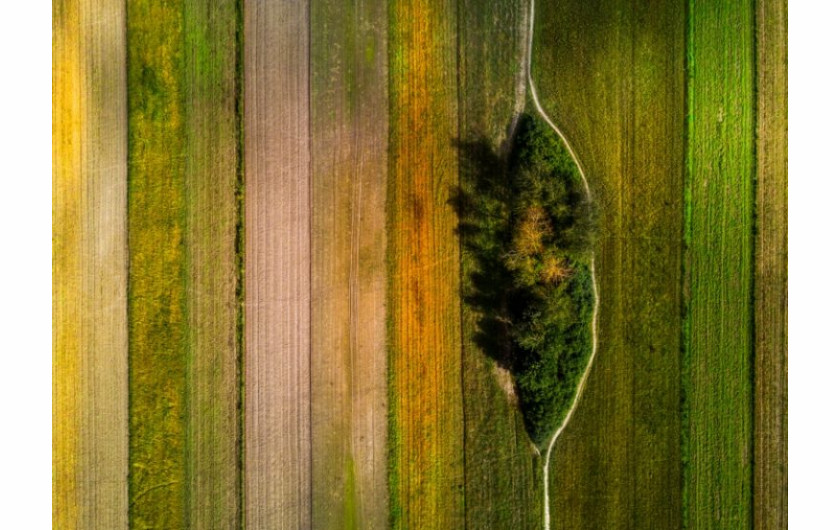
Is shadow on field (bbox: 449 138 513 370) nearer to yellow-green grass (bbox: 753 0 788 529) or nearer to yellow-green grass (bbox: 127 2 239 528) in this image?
yellow-green grass (bbox: 127 2 239 528)

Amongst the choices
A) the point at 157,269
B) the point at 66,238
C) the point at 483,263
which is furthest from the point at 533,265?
the point at 66,238

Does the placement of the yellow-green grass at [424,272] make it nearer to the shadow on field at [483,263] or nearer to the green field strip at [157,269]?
the shadow on field at [483,263]

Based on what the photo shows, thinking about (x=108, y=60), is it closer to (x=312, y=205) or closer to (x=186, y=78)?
(x=186, y=78)

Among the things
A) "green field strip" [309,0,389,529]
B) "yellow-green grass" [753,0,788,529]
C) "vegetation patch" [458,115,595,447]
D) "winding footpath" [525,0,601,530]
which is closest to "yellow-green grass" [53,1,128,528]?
"green field strip" [309,0,389,529]

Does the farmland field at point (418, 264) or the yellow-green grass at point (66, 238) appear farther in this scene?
the farmland field at point (418, 264)

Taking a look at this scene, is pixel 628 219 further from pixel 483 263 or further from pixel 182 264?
pixel 182 264

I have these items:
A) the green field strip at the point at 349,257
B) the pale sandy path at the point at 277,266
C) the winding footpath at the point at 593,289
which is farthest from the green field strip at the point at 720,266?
the pale sandy path at the point at 277,266
